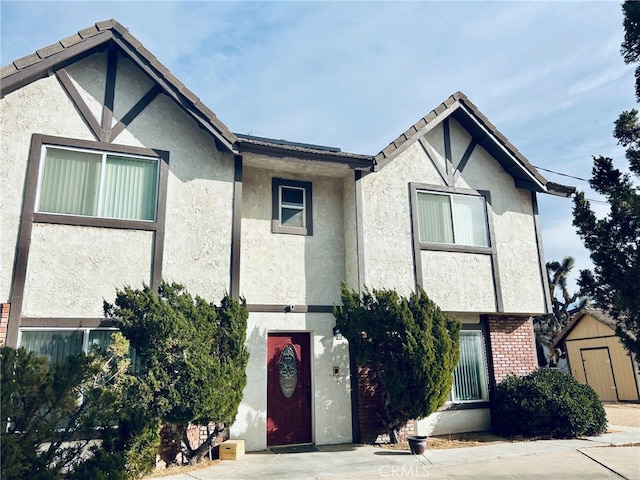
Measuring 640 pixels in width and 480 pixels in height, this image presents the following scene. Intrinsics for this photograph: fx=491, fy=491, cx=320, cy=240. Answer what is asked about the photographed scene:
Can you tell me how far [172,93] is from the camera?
1007cm

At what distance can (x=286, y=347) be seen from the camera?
10.8m

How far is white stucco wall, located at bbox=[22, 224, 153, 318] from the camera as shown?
28.5 ft

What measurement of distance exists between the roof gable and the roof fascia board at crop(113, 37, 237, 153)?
14.5 feet

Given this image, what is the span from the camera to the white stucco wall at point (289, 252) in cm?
1083

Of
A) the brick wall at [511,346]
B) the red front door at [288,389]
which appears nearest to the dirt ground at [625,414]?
the brick wall at [511,346]

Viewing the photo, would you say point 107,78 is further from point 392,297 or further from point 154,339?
point 392,297

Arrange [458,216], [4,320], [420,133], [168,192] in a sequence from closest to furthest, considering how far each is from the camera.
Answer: [4,320] < [168,192] < [420,133] < [458,216]

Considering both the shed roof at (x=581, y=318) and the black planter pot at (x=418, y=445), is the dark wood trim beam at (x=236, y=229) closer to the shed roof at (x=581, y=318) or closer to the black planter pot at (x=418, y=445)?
the black planter pot at (x=418, y=445)

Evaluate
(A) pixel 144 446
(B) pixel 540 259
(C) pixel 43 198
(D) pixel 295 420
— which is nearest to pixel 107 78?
(C) pixel 43 198

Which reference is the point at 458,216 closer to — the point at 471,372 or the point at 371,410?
the point at 471,372

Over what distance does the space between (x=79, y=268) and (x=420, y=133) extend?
8.29m

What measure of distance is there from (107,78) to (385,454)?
30.8 ft

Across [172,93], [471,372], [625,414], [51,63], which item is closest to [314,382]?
[471,372]

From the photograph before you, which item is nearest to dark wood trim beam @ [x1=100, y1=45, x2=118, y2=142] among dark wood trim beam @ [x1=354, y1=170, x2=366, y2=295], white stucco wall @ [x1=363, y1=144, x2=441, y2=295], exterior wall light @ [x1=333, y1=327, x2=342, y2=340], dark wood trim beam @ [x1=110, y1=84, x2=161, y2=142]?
dark wood trim beam @ [x1=110, y1=84, x2=161, y2=142]
